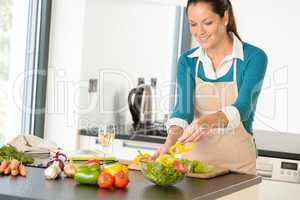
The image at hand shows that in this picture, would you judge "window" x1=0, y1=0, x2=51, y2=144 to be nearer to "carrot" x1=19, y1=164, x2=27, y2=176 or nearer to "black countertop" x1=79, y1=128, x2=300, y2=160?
"black countertop" x1=79, y1=128, x2=300, y2=160

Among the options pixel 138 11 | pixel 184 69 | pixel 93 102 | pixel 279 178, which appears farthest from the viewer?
pixel 138 11

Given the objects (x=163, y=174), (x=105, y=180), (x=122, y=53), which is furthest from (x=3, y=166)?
(x=122, y=53)

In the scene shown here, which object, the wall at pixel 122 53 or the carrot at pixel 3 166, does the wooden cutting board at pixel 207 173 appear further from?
the wall at pixel 122 53

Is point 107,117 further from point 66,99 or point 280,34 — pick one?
point 280,34

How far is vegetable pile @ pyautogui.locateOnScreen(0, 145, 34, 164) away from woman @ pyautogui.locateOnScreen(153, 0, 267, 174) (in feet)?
2.16

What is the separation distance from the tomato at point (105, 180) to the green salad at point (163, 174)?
0.18m

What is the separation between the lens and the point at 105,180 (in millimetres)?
2611

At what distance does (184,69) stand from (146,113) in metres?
1.72

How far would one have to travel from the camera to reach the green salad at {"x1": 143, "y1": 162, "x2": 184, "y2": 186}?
107 inches

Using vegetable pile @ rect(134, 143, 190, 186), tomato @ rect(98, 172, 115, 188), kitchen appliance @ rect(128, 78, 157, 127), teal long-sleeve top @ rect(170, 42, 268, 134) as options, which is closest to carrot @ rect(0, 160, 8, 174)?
tomato @ rect(98, 172, 115, 188)

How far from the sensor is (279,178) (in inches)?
165

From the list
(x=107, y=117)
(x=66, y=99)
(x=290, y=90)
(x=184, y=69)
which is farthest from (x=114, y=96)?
(x=184, y=69)

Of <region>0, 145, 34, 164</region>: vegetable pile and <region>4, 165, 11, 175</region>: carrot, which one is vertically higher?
<region>0, 145, 34, 164</region>: vegetable pile

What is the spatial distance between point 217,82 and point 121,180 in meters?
1.13
